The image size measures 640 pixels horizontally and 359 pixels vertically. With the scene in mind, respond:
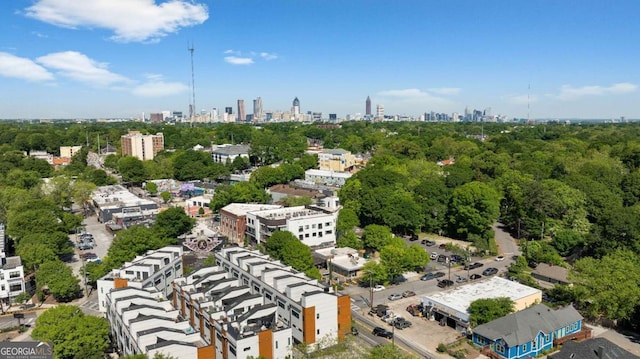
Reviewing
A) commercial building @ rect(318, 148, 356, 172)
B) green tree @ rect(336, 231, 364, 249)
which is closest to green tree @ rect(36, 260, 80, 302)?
green tree @ rect(336, 231, 364, 249)

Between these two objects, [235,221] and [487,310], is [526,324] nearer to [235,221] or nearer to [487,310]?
[487,310]

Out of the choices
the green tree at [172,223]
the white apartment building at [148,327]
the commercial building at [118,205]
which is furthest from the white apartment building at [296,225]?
the white apartment building at [148,327]

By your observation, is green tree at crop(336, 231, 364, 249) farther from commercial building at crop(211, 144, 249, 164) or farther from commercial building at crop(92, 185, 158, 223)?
commercial building at crop(211, 144, 249, 164)

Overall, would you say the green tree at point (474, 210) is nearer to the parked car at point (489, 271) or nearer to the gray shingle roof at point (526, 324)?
the parked car at point (489, 271)

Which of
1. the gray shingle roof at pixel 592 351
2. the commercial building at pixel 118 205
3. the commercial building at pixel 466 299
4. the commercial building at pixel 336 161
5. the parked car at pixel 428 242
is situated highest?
the commercial building at pixel 336 161

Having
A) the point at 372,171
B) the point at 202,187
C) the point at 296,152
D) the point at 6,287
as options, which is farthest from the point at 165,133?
the point at 6,287

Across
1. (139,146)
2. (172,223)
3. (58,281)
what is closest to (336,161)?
(139,146)

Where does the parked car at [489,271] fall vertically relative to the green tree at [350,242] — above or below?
below
